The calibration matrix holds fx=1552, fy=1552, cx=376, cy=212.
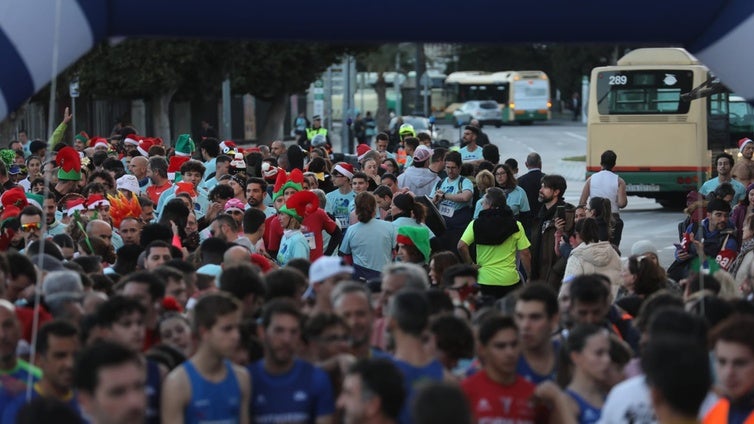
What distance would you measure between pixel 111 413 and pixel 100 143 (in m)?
16.9

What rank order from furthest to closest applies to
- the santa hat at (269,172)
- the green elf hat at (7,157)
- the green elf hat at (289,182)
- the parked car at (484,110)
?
the parked car at (484,110) < the green elf hat at (7,157) < the santa hat at (269,172) < the green elf hat at (289,182)

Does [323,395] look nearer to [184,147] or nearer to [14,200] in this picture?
[14,200]

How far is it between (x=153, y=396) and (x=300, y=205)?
6650 mm

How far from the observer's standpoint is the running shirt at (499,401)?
638 cm

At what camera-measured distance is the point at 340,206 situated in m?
15.5

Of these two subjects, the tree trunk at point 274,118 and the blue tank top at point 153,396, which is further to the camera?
the tree trunk at point 274,118

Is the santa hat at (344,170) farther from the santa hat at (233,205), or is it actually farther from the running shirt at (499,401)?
the running shirt at (499,401)

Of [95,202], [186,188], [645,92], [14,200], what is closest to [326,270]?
[95,202]

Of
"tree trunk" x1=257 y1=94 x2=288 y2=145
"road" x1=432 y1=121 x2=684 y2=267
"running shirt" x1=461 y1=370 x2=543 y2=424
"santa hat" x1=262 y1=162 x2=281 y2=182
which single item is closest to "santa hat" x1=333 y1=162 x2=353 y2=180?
"santa hat" x1=262 y1=162 x2=281 y2=182

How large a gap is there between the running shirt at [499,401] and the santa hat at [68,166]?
9.92m

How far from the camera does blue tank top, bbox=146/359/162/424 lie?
6.59 metres

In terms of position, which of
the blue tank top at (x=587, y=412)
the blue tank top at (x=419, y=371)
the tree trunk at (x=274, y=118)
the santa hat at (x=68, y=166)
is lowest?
the tree trunk at (x=274, y=118)

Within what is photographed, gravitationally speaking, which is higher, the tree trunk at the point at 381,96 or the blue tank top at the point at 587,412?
the blue tank top at the point at 587,412

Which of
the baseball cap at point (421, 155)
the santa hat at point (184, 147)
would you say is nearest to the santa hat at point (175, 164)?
the santa hat at point (184, 147)
